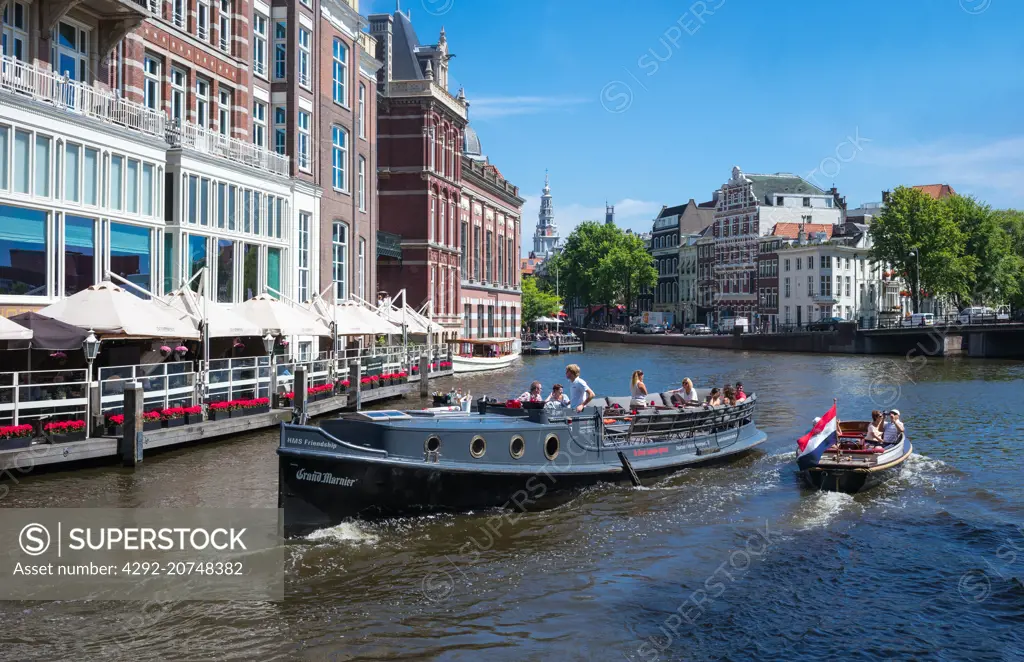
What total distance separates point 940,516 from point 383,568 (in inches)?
456

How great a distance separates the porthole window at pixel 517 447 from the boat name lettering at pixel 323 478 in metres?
3.46

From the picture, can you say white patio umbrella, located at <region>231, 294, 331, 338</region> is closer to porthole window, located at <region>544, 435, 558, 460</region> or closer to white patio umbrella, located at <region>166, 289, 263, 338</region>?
white patio umbrella, located at <region>166, 289, 263, 338</region>

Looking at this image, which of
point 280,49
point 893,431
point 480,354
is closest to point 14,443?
point 893,431

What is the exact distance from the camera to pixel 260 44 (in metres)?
40.7

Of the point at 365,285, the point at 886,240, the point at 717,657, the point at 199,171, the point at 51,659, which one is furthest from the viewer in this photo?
the point at 886,240

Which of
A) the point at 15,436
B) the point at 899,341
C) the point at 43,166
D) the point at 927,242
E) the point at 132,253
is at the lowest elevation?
the point at 15,436

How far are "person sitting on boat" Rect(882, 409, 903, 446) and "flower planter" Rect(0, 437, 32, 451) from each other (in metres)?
19.4

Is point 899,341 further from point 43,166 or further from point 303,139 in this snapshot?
point 43,166

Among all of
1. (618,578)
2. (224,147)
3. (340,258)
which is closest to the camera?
(618,578)

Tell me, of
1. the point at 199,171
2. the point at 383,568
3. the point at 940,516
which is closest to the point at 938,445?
the point at 940,516

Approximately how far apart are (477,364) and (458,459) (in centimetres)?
4250

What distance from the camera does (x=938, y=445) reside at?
28.8m

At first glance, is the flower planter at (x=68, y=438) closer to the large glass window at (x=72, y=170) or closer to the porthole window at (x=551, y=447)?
the large glass window at (x=72, y=170)

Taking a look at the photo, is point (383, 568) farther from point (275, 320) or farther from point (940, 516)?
point (275, 320)
